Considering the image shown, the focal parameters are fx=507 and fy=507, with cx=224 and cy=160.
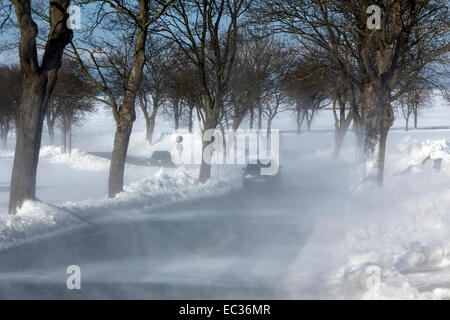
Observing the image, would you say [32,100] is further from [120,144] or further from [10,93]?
[10,93]

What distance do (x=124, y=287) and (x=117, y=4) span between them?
10970 mm

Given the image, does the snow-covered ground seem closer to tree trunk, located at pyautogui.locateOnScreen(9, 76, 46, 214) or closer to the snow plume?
the snow plume

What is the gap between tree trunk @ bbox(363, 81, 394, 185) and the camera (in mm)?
15414

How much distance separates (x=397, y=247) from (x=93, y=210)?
8.02 meters

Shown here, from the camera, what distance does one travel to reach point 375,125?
15680 mm

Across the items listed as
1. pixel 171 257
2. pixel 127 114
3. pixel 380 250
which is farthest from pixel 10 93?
pixel 380 250

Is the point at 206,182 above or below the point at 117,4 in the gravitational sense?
below

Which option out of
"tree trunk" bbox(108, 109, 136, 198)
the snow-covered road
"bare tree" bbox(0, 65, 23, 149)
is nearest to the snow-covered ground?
the snow-covered road

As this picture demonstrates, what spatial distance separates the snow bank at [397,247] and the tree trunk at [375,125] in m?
1.23

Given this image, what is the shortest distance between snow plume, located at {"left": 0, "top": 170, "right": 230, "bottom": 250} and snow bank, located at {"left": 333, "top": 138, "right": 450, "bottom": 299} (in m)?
6.04

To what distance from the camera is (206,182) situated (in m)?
22.1
